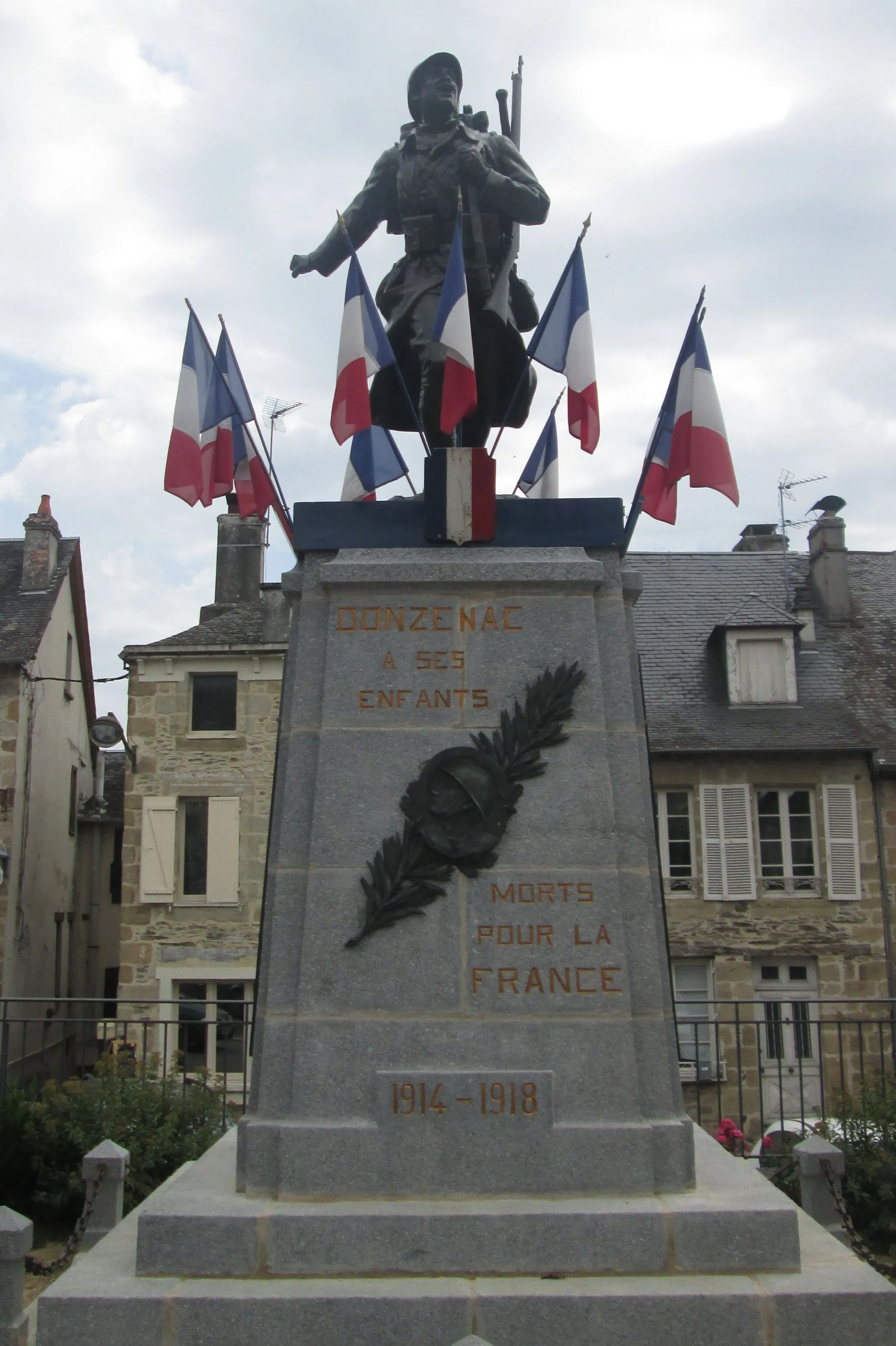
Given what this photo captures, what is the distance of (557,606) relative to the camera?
16.9ft

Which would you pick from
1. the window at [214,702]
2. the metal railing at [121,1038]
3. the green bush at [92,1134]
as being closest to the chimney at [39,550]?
the window at [214,702]

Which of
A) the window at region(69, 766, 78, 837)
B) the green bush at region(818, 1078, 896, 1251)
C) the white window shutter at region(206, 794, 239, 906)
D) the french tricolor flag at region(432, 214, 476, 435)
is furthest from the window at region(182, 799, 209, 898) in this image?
the french tricolor flag at region(432, 214, 476, 435)

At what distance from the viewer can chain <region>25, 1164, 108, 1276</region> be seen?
5609 mm

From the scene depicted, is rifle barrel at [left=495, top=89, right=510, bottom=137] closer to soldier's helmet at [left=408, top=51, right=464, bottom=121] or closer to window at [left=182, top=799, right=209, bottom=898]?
soldier's helmet at [left=408, top=51, right=464, bottom=121]

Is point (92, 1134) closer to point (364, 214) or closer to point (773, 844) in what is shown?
point (364, 214)

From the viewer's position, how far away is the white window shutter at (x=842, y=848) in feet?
A: 65.2

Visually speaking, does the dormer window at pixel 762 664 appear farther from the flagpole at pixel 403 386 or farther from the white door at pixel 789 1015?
the flagpole at pixel 403 386

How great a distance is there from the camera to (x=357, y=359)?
5.93 metres

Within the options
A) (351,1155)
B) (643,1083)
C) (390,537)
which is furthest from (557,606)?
(351,1155)

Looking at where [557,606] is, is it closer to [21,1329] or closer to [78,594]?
[21,1329]

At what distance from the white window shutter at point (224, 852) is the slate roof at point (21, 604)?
13.6 ft

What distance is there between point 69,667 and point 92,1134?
18.7m

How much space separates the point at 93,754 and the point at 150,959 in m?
8.40

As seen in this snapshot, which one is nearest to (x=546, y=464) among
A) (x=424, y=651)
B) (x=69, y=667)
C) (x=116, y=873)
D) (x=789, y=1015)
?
(x=424, y=651)
